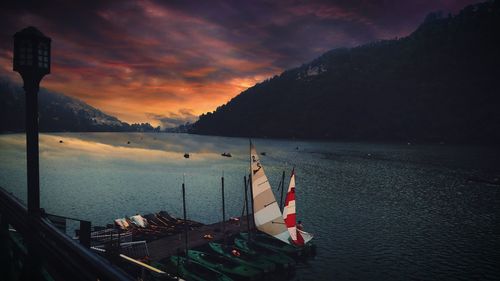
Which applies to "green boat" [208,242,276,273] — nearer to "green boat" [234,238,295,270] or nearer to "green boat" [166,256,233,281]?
"green boat" [234,238,295,270]

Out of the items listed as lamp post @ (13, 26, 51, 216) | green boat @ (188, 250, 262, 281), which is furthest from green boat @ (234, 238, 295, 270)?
lamp post @ (13, 26, 51, 216)

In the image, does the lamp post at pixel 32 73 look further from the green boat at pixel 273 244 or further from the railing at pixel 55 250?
the green boat at pixel 273 244

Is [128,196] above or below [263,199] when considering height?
below

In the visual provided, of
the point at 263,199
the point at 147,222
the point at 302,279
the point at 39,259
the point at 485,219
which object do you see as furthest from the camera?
the point at 485,219

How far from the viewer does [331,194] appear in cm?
9112

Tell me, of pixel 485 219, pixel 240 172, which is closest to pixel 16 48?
pixel 485 219

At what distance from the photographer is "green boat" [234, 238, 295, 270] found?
40.4m

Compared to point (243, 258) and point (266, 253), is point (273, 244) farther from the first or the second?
point (243, 258)

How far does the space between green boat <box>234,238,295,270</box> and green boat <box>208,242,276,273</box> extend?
1.90 feet

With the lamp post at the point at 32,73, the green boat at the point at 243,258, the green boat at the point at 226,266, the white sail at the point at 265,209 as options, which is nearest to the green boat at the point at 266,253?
the green boat at the point at 243,258

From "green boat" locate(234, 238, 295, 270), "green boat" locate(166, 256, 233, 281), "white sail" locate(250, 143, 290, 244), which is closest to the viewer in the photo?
"green boat" locate(166, 256, 233, 281)

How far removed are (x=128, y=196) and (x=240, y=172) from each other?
181ft

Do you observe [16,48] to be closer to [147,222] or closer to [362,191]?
[147,222]

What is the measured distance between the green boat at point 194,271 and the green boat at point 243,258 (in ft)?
12.2
